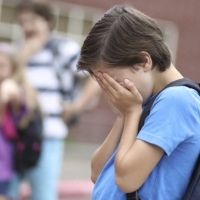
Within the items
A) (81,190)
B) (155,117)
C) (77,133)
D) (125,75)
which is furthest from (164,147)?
(77,133)

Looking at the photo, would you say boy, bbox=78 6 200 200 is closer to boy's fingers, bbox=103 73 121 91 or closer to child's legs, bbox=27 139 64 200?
boy's fingers, bbox=103 73 121 91

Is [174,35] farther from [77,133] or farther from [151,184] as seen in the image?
[151,184]

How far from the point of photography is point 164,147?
2670 mm

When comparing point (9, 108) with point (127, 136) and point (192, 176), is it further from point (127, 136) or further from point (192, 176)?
point (192, 176)

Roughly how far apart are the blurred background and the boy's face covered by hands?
11370 mm

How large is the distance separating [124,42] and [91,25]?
47.7 ft

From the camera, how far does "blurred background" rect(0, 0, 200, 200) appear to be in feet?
53.0

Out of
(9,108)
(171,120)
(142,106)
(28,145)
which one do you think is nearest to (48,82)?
(9,108)

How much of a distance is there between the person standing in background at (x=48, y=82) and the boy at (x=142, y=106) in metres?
2.89

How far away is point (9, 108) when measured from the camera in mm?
5559

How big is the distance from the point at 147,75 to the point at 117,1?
47.0ft

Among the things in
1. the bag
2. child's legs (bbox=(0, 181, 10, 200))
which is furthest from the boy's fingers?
child's legs (bbox=(0, 181, 10, 200))

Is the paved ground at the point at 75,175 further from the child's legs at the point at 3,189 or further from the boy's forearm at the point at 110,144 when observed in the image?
the boy's forearm at the point at 110,144

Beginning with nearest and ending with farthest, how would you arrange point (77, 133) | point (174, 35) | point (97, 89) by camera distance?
point (97, 89) < point (77, 133) < point (174, 35)
